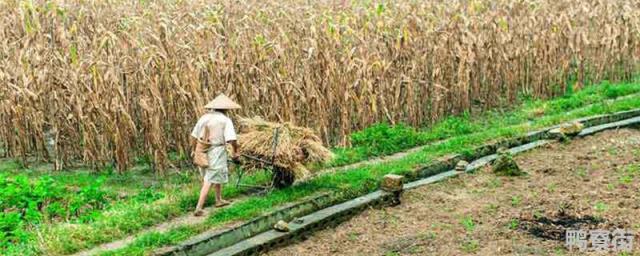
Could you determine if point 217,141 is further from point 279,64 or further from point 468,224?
point 279,64

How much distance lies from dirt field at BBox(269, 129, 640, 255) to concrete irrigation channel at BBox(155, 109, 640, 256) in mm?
100

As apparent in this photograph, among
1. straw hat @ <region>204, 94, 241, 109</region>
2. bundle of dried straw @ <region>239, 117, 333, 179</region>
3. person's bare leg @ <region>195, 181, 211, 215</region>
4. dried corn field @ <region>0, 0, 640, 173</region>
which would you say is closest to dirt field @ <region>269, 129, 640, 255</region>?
bundle of dried straw @ <region>239, 117, 333, 179</region>

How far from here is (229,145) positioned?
8633mm

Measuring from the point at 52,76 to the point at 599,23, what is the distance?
9.36 m

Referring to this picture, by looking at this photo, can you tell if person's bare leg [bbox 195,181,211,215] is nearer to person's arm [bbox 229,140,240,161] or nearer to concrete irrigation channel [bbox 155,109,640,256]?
person's arm [bbox 229,140,240,161]

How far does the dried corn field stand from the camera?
9.96 meters

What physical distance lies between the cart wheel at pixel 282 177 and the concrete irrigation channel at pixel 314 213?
439 millimetres

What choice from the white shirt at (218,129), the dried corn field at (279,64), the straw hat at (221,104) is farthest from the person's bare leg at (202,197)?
the dried corn field at (279,64)

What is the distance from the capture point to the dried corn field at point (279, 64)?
32.7 ft

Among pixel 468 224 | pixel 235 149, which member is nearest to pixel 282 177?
pixel 235 149

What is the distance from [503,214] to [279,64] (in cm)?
375

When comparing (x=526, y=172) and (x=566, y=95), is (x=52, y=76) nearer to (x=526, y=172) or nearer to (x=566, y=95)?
(x=526, y=172)

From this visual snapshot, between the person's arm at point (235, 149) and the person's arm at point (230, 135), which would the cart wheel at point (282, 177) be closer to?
the person's arm at point (235, 149)

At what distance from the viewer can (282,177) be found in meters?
8.80
